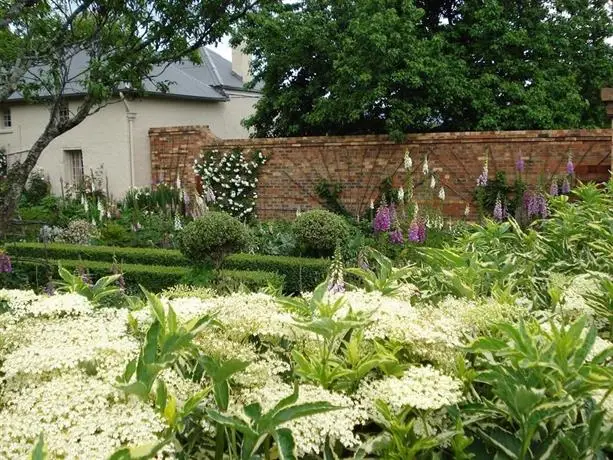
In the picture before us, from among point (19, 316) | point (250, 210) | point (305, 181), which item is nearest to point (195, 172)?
point (250, 210)

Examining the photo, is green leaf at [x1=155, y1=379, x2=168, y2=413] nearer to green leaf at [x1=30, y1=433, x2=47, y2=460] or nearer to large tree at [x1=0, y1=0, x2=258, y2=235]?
green leaf at [x1=30, y1=433, x2=47, y2=460]

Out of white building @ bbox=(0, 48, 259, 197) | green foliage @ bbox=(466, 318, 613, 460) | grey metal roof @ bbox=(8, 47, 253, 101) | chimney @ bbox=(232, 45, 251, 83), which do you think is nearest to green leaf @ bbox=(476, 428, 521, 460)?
green foliage @ bbox=(466, 318, 613, 460)

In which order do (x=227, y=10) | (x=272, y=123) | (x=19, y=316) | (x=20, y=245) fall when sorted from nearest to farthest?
1. (x=19, y=316)
2. (x=227, y=10)
3. (x=20, y=245)
4. (x=272, y=123)

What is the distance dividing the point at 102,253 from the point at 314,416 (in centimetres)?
864

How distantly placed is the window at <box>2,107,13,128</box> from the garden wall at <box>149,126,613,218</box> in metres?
5.29

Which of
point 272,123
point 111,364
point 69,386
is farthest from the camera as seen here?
point 272,123

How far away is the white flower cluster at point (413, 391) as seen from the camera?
1.21m

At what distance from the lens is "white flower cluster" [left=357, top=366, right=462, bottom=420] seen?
1209 mm

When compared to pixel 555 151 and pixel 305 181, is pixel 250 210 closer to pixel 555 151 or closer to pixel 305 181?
pixel 305 181

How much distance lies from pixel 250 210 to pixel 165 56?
5165 millimetres

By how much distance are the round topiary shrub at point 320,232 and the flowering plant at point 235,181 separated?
15.4 feet

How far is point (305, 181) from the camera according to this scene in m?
13.1

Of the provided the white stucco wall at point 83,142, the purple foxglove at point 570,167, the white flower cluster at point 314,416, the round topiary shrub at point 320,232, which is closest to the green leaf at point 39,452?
the white flower cluster at point 314,416

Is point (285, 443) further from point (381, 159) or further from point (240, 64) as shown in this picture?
point (240, 64)
